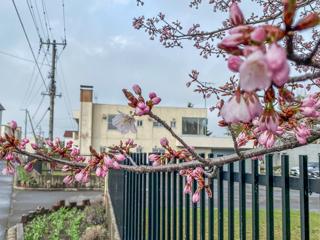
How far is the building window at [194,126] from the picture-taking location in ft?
130

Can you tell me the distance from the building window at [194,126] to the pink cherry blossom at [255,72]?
3857cm

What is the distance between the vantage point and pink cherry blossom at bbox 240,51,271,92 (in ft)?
2.06

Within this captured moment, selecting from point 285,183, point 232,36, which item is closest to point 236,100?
point 232,36

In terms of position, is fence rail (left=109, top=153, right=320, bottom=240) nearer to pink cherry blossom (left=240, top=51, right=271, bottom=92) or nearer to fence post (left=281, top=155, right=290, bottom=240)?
fence post (left=281, top=155, right=290, bottom=240)

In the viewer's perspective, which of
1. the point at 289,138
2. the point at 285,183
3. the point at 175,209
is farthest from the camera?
the point at 175,209

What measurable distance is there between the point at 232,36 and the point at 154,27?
11.7 feet

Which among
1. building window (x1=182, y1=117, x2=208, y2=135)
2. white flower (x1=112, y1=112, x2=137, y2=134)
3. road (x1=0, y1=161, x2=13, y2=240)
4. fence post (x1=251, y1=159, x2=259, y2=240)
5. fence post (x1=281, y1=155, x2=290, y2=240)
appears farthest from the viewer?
building window (x1=182, y1=117, x2=208, y2=135)

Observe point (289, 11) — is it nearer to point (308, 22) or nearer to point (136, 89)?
point (308, 22)

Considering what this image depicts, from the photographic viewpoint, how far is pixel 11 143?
194 cm

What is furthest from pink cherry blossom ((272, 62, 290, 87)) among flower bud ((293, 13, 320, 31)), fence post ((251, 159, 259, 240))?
fence post ((251, 159, 259, 240))

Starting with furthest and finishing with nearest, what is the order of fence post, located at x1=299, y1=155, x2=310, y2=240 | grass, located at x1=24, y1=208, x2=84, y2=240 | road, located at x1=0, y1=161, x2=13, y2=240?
road, located at x1=0, y1=161, x2=13, y2=240
grass, located at x1=24, y1=208, x2=84, y2=240
fence post, located at x1=299, y1=155, x2=310, y2=240

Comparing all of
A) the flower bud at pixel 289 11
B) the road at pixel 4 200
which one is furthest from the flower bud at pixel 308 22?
the road at pixel 4 200

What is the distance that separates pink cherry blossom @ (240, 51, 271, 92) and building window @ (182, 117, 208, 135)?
127ft

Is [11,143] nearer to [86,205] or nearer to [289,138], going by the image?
[289,138]
